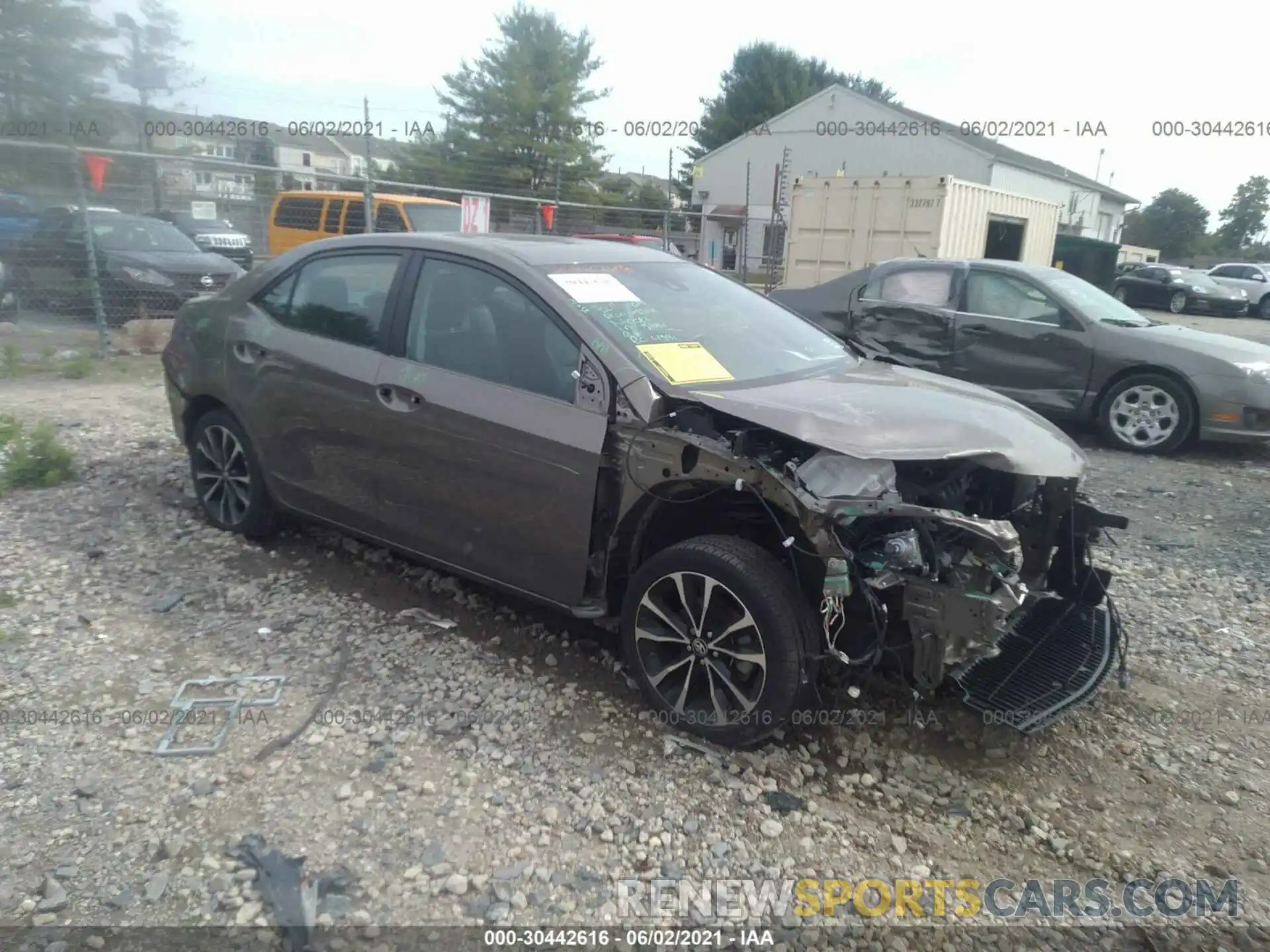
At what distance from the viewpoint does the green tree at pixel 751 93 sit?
5012 cm

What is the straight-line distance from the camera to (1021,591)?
2.92 m

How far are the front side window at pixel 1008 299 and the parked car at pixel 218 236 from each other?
31.2 ft

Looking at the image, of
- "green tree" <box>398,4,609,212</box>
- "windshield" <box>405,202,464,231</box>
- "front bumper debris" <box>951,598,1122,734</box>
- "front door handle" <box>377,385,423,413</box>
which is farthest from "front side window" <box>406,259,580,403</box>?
"green tree" <box>398,4,609,212</box>

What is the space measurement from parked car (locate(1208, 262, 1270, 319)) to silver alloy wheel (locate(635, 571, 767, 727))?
92.3 ft

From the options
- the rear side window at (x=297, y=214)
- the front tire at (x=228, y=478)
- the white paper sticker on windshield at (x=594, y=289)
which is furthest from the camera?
the rear side window at (x=297, y=214)

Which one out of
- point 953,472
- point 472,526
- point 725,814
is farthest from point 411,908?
point 953,472

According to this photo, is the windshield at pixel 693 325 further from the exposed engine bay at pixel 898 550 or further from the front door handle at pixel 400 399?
the front door handle at pixel 400 399

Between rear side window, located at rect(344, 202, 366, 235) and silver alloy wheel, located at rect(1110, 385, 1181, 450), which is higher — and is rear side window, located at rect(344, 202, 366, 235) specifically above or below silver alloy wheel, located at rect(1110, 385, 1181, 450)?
above

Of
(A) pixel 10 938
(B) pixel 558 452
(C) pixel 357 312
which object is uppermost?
(C) pixel 357 312

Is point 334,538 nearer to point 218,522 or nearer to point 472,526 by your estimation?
point 218,522

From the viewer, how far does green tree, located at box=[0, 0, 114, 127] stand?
13.1 meters

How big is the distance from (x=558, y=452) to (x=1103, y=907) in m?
2.18

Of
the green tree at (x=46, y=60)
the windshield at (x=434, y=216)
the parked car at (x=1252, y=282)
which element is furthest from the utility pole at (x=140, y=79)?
the parked car at (x=1252, y=282)

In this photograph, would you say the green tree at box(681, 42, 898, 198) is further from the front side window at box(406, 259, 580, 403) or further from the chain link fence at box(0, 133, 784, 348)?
the front side window at box(406, 259, 580, 403)
